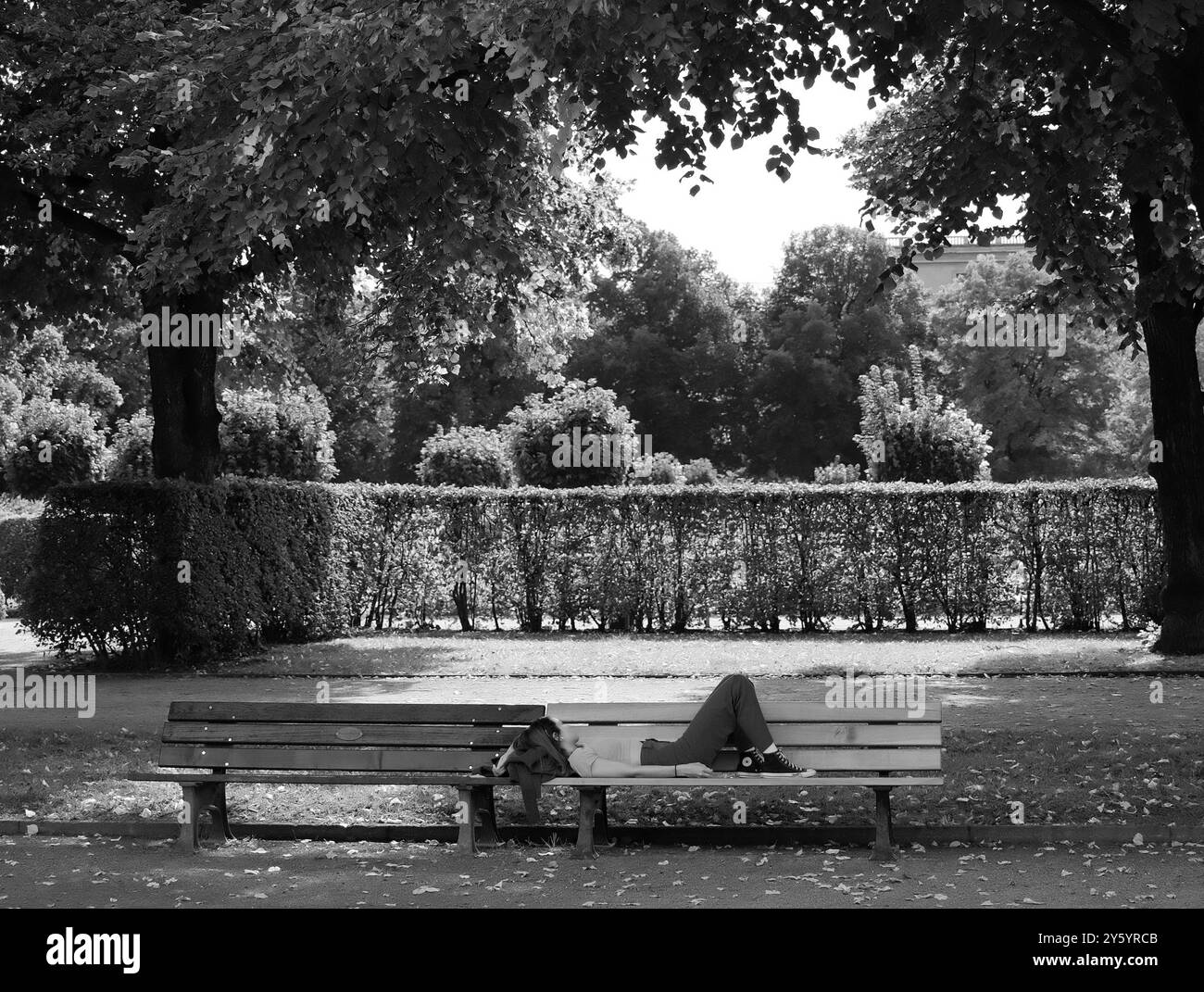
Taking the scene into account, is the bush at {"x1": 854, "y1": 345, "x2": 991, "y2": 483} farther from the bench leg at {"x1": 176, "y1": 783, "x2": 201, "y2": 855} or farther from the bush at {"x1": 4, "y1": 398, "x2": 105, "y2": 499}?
the bush at {"x1": 4, "y1": 398, "x2": 105, "y2": 499}

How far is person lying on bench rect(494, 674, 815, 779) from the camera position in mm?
8203

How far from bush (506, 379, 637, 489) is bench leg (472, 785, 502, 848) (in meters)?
17.0

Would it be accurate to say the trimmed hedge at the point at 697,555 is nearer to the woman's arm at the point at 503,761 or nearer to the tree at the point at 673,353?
the woman's arm at the point at 503,761

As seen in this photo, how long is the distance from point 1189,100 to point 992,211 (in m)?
2.70

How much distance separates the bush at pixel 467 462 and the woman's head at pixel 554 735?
19.8 m

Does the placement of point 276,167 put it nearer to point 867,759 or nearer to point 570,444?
point 867,759

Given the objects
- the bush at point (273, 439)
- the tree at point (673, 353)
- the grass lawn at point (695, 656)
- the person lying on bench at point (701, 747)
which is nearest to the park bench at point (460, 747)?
the person lying on bench at point (701, 747)

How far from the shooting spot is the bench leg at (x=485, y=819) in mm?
8477

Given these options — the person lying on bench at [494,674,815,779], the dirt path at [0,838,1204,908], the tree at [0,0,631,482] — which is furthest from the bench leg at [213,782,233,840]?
the tree at [0,0,631,482]

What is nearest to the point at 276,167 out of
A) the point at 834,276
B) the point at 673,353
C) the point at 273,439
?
the point at 273,439

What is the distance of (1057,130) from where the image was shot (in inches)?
488

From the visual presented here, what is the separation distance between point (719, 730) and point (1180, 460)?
12226mm

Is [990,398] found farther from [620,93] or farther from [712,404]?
[620,93]

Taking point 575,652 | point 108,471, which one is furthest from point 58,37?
point 108,471
